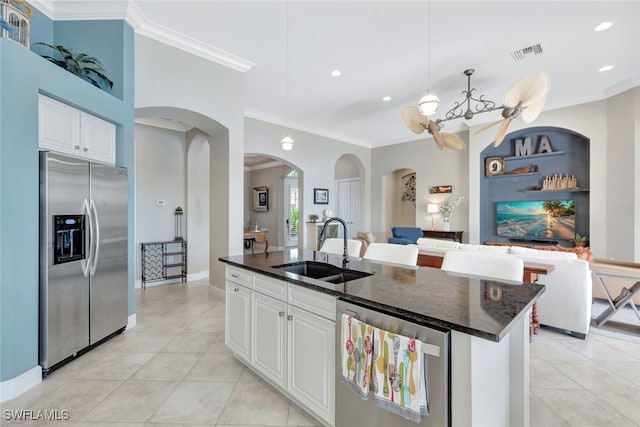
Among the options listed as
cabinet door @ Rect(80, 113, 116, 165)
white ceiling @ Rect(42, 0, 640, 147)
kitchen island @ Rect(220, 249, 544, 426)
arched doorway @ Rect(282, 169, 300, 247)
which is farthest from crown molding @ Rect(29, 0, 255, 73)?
arched doorway @ Rect(282, 169, 300, 247)

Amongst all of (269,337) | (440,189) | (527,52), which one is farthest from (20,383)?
(440,189)

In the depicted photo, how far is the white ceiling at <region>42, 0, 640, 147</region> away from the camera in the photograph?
9.59 feet

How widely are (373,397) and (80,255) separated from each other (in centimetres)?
272

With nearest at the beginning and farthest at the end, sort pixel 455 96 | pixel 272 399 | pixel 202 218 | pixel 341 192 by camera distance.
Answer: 1. pixel 272 399
2. pixel 455 96
3. pixel 202 218
4. pixel 341 192

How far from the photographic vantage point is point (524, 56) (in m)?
3.77

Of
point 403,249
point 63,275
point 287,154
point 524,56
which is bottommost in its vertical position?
point 63,275

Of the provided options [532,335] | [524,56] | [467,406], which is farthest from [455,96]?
[467,406]

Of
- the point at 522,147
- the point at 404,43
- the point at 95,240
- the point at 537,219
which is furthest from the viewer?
the point at 522,147

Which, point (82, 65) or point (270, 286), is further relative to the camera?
point (82, 65)

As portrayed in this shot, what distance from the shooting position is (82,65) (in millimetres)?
2771

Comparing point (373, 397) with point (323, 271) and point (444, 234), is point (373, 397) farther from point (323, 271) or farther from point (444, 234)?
point (444, 234)

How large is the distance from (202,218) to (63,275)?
3315 millimetres

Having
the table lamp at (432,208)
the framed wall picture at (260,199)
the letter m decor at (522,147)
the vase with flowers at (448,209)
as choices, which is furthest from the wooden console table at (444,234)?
the framed wall picture at (260,199)

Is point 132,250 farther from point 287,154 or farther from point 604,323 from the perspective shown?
point 604,323
